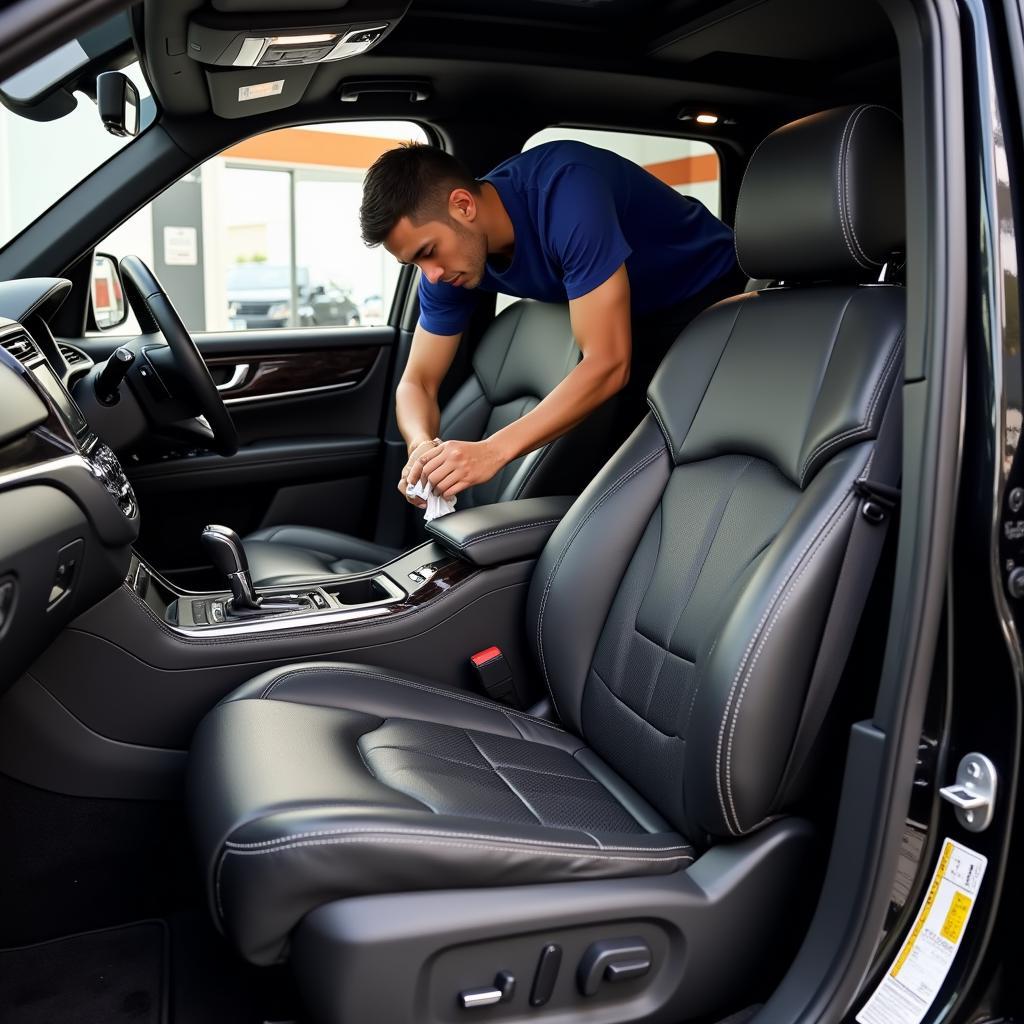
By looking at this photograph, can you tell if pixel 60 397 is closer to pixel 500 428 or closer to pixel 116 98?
pixel 116 98

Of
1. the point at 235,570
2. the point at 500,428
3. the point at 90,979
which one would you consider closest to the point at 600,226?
the point at 500,428

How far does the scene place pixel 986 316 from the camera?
115 cm

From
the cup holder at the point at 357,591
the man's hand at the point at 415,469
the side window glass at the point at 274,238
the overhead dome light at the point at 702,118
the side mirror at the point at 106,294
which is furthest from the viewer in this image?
the side window glass at the point at 274,238

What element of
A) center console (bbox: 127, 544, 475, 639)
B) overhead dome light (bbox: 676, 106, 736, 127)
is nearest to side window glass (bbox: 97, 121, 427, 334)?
overhead dome light (bbox: 676, 106, 736, 127)

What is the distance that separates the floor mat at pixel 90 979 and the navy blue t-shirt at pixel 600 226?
4.63 ft

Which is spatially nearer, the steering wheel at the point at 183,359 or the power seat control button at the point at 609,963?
the power seat control button at the point at 609,963

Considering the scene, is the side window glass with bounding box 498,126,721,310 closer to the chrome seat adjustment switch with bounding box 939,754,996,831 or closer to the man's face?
the man's face

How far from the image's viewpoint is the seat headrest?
1.37 metres

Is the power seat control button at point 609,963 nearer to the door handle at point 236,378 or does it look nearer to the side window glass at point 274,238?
the door handle at point 236,378

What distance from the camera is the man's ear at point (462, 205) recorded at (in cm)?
229

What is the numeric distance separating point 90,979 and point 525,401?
144cm

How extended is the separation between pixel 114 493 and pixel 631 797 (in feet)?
2.77

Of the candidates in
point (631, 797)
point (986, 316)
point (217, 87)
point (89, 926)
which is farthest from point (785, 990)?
point (217, 87)

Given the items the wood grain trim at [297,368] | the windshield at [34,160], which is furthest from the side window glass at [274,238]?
the windshield at [34,160]
